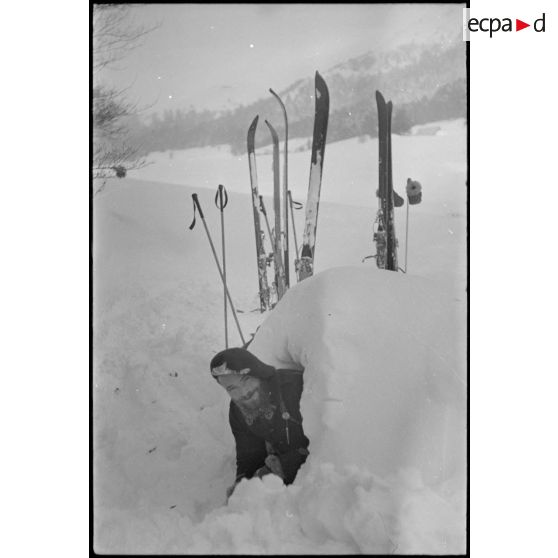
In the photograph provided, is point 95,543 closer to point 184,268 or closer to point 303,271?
point 184,268

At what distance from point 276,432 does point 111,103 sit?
108cm

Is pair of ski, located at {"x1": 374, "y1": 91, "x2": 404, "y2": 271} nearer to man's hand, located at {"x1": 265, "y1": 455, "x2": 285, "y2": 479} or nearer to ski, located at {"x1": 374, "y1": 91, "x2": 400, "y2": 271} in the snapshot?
ski, located at {"x1": 374, "y1": 91, "x2": 400, "y2": 271}

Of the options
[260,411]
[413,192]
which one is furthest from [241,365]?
[413,192]

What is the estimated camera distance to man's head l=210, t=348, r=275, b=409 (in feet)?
5.14

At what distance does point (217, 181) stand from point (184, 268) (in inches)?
10.9

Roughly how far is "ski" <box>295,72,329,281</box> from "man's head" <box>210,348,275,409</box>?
288 millimetres

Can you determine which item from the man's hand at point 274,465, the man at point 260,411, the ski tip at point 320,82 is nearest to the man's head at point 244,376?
the man at point 260,411

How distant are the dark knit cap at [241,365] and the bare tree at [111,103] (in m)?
0.62

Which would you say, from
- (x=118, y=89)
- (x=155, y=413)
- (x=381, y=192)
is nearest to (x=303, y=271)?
(x=381, y=192)

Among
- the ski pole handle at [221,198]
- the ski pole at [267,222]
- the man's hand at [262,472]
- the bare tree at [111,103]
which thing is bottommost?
the man's hand at [262,472]

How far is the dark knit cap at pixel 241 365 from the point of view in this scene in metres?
1.57

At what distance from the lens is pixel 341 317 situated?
5.10ft

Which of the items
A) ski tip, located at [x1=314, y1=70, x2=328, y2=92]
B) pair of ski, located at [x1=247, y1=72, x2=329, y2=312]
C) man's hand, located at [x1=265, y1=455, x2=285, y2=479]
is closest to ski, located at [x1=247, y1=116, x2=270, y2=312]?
pair of ski, located at [x1=247, y1=72, x2=329, y2=312]

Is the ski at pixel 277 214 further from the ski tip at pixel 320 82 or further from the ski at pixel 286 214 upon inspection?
the ski tip at pixel 320 82
